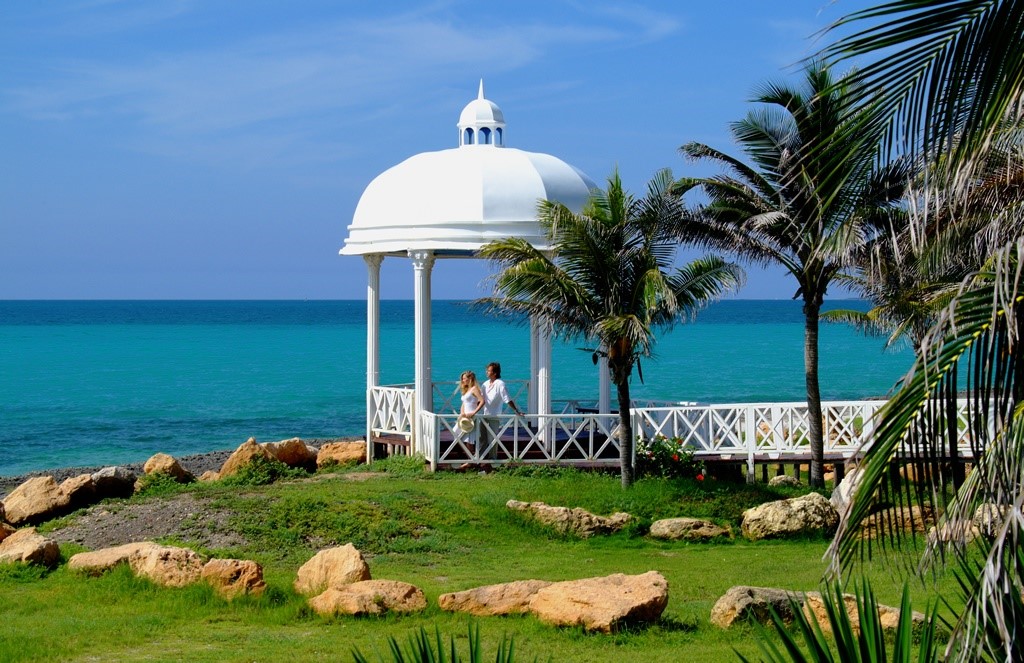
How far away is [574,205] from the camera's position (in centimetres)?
2219

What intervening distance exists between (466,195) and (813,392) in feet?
21.6

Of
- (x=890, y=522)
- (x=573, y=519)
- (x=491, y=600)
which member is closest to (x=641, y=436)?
(x=573, y=519)

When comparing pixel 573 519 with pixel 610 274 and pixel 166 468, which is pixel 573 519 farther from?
pixel 166 468

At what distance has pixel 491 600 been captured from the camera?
41.1 ft

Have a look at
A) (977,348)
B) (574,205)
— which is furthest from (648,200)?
(977,348)

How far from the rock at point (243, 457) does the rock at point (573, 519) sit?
20.8ft

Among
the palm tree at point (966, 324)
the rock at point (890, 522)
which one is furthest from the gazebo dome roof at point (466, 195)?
the palm tree at point (966, 324)

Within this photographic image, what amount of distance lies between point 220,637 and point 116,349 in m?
98.4

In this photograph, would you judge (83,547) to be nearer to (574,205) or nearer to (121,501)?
(121,501)

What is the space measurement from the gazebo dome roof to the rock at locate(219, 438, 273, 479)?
12.7ft

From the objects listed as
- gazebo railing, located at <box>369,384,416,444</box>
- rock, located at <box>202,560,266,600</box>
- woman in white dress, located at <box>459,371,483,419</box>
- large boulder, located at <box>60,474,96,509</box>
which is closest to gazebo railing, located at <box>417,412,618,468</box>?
woman in white dress, located at <box>459,371,483,419</box>

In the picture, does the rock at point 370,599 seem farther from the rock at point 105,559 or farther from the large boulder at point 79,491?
the large boulder at point 79,491

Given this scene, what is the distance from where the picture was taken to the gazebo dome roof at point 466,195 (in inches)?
843

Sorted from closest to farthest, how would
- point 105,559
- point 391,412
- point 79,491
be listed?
1. point 105,559
2. point 79,491
3. point 391,412
